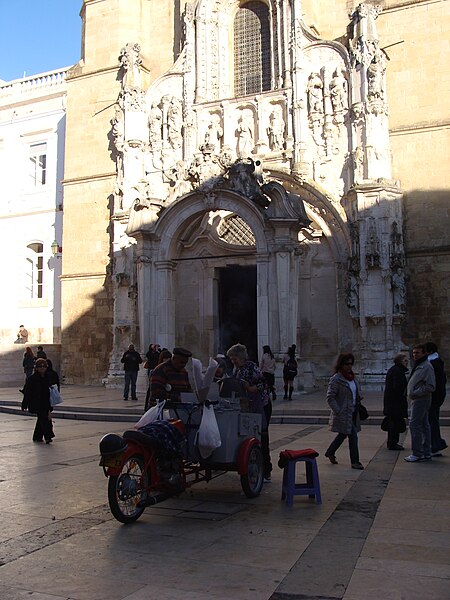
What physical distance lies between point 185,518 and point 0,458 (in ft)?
14.8

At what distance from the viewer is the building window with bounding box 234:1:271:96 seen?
925 inches

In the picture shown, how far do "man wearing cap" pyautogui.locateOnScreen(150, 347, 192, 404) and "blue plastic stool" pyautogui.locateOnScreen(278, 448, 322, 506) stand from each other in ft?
4.28

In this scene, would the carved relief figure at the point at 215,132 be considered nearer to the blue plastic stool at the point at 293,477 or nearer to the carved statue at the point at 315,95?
the carved statue at the point at 315,95

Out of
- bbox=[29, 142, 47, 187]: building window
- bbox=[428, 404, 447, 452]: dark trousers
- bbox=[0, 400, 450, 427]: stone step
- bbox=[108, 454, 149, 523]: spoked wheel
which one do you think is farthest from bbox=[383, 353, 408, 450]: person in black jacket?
bbox=[29, 142, 47, 187]: building window

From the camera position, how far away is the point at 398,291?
19406 millimetres

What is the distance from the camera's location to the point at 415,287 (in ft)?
66.3

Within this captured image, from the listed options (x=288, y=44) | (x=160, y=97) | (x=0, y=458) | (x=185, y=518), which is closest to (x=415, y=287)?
(x=288, y=44)

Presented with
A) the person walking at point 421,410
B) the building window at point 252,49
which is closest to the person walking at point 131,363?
the person walking at point 421,410

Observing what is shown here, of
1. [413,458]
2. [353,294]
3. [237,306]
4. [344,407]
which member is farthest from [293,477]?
[237,306]

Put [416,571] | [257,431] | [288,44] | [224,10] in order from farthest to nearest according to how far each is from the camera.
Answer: [224,10], [288,44], [257,431], [416,571]

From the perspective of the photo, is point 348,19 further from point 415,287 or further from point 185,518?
point 185,518

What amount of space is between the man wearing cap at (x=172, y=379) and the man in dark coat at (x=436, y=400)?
159 inches

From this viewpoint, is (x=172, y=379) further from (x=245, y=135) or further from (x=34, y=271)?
(x=34, y=271)

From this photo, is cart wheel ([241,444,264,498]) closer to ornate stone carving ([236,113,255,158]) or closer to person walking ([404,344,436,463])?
person walking ([404,344,436,463])
